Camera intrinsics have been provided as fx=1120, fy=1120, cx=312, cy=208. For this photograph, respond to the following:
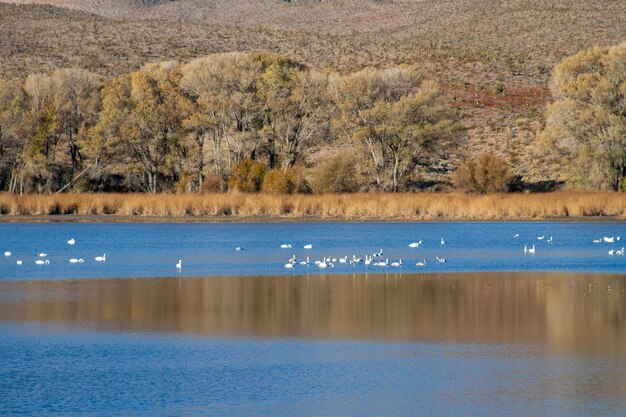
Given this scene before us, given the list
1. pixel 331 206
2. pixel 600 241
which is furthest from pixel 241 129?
pixel 600 241

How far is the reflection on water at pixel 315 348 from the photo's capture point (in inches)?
523

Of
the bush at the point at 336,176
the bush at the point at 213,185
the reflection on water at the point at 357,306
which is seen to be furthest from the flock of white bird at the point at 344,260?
the bush at the point at 213,185

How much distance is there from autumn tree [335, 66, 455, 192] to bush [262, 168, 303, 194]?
4.80m

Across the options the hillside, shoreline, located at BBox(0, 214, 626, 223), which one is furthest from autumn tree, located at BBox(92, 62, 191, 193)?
the hillside

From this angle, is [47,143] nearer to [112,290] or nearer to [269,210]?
[269,210]

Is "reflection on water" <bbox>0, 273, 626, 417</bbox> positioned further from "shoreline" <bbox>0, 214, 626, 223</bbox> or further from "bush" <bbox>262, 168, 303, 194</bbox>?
"bush" <bbox>262, 168, 303, 194</bbox>

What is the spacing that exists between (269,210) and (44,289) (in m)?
29.0

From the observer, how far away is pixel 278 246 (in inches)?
1457

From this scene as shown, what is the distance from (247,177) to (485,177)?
12324 mm

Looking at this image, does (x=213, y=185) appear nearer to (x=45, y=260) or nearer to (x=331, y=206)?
(x=331, y=206)

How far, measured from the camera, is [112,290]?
78.4ft

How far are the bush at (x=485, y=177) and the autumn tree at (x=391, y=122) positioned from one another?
1.91m

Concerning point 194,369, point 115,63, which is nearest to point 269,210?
point 194,369

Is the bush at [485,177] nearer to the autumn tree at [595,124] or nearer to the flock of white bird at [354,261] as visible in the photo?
the autumn tree at [595,124]
